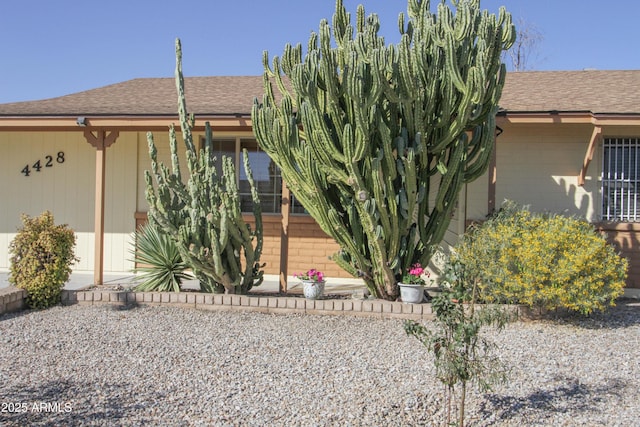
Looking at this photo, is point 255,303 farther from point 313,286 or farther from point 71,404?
point 71,404

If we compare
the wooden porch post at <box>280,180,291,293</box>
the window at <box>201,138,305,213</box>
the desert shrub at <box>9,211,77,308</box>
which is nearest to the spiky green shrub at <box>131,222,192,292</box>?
the desert shrub at <box>9,211,77,308</box>

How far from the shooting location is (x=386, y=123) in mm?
7285

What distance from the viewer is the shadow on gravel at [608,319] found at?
6.94m

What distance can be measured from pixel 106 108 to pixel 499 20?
20.9ft

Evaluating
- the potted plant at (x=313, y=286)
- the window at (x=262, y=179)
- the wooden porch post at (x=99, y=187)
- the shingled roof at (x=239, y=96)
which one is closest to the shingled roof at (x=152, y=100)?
the shingled roof at (x=239, y=96)

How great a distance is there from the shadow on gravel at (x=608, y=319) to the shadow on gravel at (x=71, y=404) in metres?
5.17

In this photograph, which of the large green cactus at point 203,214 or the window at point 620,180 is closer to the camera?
the large green cactus at point 203,214

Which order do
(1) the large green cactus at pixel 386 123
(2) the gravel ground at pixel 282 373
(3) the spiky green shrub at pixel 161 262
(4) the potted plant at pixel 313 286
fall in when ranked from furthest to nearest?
(3) the spiky green shrub at pixel 161 262 → (4) the potted plant at pixel 313 286 → (1) the large green cactus at pixel 386 123 → (2) the gravel ground at pixel 282 373

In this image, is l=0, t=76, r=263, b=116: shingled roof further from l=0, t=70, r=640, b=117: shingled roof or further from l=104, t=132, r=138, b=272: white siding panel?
l=104, t=132, r=138, b=272: white siding panel

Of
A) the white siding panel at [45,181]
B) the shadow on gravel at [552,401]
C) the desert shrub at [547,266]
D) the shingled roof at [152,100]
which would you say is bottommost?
the shadow on gravel at [552,401]

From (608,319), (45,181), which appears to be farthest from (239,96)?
(608,319)

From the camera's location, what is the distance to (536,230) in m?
7.03

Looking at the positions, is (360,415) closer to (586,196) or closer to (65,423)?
(65,423)

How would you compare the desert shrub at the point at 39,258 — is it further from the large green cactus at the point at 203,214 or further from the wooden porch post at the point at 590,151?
the wooden porch post at the point at 590,151
